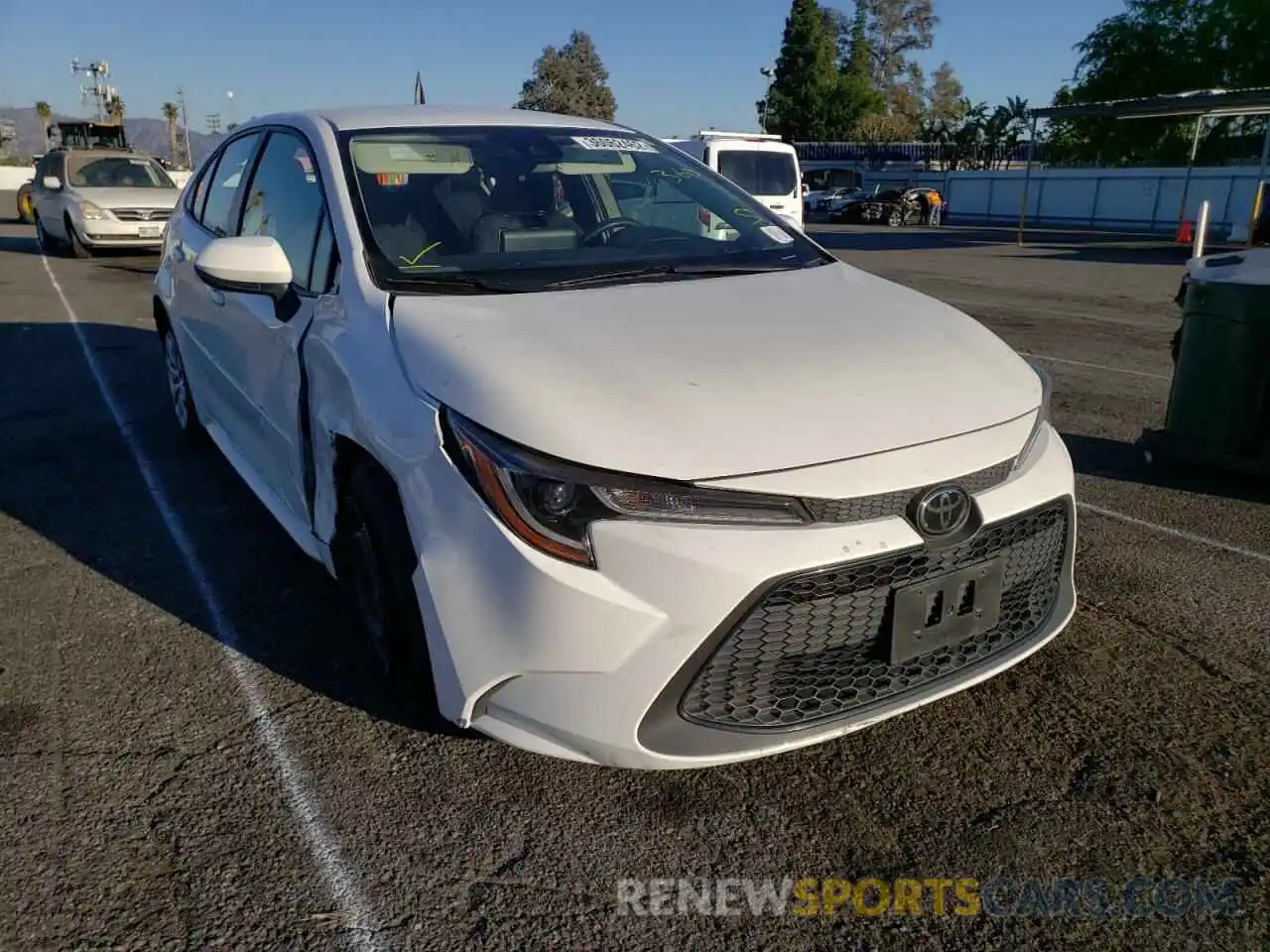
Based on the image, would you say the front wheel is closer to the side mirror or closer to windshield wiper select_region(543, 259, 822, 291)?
the side mirror

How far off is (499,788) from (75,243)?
619 inches

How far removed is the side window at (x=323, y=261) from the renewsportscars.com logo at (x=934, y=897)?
186 cm

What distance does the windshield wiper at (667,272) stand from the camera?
2.88 metres

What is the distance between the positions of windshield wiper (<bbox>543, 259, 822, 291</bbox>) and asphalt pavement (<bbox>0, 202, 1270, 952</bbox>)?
51.5 inches

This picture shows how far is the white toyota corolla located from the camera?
6.71 feet

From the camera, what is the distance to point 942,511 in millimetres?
2186

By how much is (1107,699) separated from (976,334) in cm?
109

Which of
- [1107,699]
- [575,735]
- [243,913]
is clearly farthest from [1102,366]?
[243,913]

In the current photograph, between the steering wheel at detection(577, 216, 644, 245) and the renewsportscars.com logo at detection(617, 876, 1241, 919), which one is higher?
the steering wheel at detection(577, 216, 644, 245)

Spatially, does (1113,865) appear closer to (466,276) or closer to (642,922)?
(642,922)

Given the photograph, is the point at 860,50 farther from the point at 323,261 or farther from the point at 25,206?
the point at 323,261

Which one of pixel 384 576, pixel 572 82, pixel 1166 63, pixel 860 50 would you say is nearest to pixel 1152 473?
pixel 384 576

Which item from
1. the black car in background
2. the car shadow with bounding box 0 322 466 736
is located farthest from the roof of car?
the black car in background

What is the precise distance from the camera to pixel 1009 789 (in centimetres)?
241
